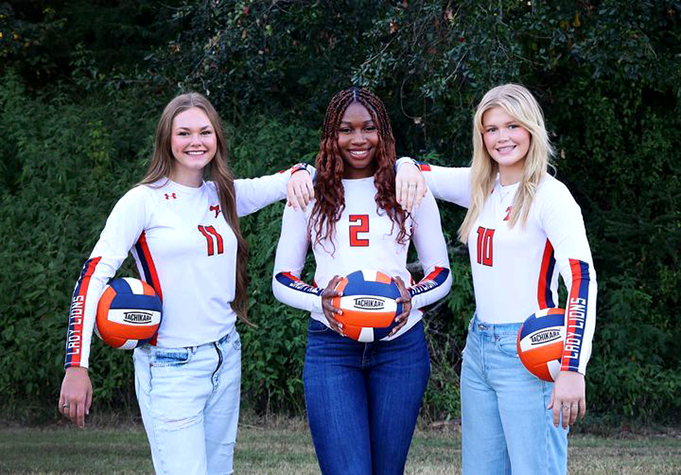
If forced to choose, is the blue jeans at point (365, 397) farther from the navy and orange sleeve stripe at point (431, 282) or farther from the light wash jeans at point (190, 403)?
the light wash jeans at point (190, 403)

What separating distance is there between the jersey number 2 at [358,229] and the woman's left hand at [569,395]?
39.1 inches

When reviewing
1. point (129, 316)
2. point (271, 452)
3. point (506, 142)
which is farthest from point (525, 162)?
point (271, 452)

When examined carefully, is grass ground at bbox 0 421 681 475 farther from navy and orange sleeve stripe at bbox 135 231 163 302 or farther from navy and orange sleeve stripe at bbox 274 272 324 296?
navy and orange sleeve stripe at bbox 135 231 163 302

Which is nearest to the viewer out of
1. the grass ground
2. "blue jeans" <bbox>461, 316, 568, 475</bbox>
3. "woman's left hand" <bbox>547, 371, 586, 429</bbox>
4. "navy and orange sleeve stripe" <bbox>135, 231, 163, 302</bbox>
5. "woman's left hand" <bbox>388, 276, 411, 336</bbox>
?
"woman's left hand" <bbox>547, 371, 586, 429</bbox>

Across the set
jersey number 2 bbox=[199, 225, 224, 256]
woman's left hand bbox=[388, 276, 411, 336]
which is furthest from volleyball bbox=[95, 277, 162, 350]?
woman's left hand bbox=[388, 276, 411, 336]

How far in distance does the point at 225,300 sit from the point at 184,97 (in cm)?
94

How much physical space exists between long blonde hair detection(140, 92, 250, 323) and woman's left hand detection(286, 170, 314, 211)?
309 millimetres

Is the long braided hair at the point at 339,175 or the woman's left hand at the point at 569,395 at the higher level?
the long braided hair at the point at 339,175

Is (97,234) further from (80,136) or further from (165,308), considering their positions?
(165,308)

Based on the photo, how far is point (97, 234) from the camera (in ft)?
31.0

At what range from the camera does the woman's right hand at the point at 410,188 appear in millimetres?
3844

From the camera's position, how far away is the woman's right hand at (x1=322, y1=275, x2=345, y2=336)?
3.78 metres

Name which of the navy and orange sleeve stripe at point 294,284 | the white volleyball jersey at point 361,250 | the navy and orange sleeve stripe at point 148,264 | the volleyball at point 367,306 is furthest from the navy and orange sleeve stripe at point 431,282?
the navy and orange sleeve stripe at point 148,264

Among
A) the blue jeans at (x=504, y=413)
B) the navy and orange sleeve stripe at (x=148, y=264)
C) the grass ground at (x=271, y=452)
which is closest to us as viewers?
the blue jeans at (x=504, y=413)
